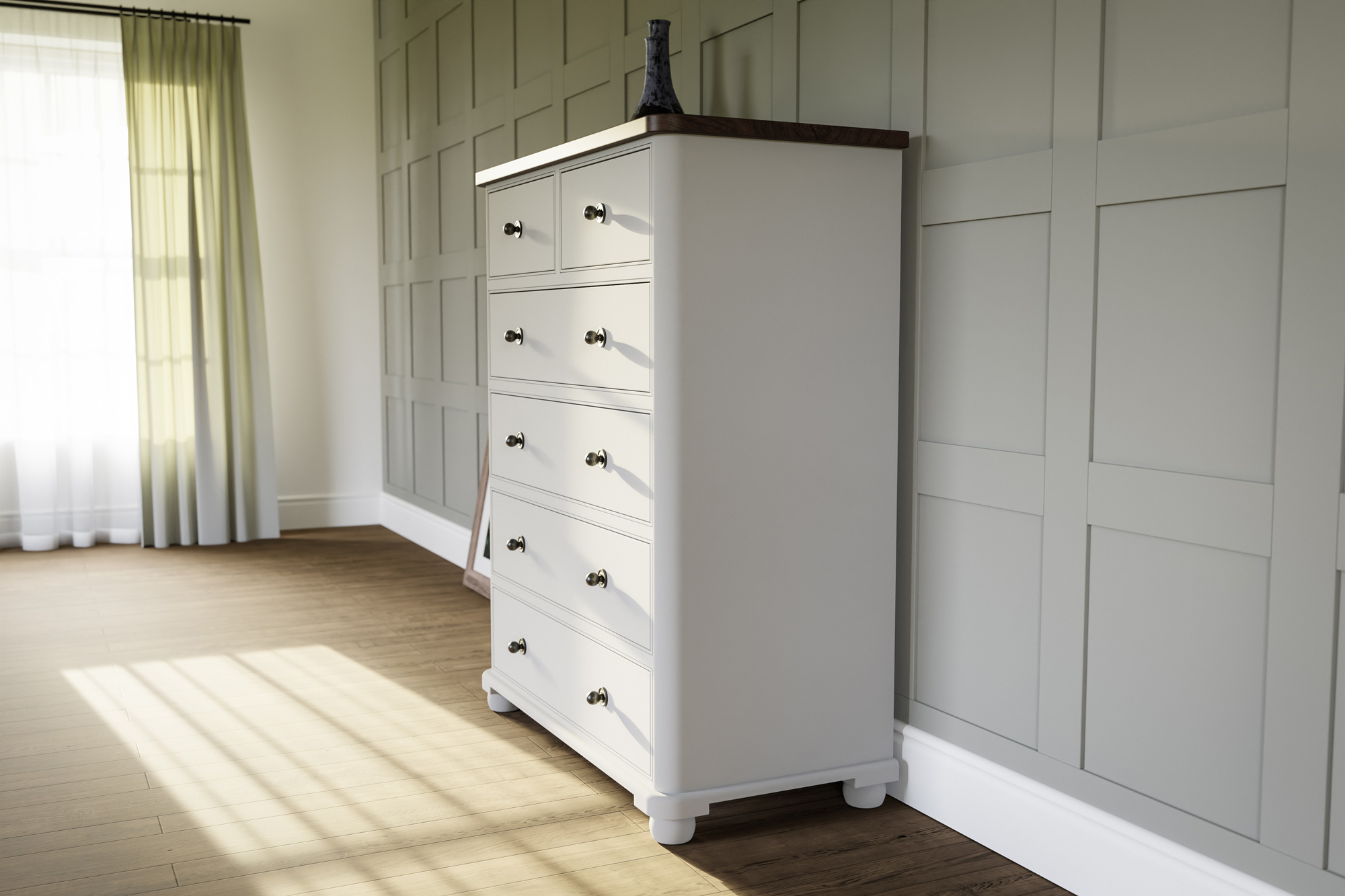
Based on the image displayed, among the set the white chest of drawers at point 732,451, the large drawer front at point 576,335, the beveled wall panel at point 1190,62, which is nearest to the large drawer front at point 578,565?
the white chest of drawers at point 732,451

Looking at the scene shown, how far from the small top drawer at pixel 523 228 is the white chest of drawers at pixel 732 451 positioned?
2.6 inches

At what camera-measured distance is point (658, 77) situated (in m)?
2.60

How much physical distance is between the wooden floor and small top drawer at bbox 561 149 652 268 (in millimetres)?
1095

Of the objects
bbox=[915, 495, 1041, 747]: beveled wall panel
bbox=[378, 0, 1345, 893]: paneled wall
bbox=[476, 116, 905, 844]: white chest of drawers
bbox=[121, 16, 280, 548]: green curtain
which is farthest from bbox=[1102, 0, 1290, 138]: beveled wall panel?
bbox=[121, 16, 280, 548]: green curtain

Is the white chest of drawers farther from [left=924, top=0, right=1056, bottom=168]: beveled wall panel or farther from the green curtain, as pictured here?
the green curtain

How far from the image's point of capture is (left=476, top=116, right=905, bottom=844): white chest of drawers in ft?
6.65

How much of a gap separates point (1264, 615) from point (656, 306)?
42.6 inches

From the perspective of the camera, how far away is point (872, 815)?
2219 mm

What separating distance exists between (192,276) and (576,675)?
136 inches

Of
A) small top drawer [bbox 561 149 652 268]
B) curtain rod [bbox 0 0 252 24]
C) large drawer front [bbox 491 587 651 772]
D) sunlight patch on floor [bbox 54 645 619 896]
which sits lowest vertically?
sunlight patch on floor [bbox 54 645 619 896]

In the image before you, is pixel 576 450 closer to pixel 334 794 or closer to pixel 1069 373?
pixel 334 794

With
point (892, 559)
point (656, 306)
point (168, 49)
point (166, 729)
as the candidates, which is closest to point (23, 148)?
point (168, 49)

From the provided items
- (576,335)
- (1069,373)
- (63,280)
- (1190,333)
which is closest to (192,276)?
(63,280)

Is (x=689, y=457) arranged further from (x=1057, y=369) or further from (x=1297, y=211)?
(x=1297, y=211)
